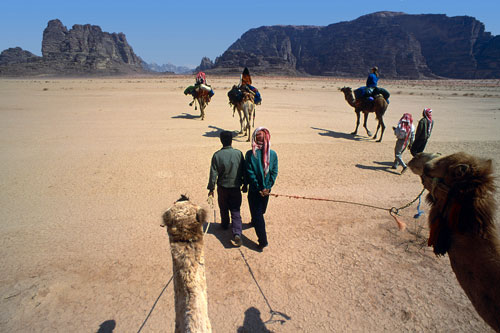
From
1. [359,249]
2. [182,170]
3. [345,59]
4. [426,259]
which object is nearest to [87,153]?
[182,170]

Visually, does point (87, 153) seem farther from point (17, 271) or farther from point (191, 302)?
point (191, 302)

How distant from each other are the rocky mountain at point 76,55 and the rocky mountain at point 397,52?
49724 mm

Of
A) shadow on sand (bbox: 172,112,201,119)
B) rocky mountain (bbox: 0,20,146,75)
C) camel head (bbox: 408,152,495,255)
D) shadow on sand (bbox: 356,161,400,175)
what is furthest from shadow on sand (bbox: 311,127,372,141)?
rocky mountain (bbox: 0,20,146,75)

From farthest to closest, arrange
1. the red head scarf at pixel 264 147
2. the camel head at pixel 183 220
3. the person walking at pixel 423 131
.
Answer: the person walking at pixel 423 131, the red head scarf at pixel 264 147, the camel head at pixel 183 220

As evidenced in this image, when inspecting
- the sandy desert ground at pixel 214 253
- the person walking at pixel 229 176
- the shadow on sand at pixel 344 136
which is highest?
the person walking at pixel 229 176

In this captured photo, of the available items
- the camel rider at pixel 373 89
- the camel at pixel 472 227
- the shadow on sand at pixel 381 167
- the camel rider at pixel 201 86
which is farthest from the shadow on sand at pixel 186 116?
the camel at pixel 472 227

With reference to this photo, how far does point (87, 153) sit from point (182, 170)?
12.6ft

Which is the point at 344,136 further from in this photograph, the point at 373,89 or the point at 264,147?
the point at 264,147

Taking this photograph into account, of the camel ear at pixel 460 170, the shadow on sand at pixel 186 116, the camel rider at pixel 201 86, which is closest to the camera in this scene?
the camel ear at pixel 460 170

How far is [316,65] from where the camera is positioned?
5650 inches

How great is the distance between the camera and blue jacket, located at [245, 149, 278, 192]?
12.6ft

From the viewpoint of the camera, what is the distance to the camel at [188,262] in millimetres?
1717

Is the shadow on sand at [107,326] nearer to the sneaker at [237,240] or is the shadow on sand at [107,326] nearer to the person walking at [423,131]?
the sneaker at [237,240]

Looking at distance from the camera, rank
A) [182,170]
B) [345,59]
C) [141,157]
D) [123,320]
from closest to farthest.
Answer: [123,320], [182,170], [141,157], [345,59]
